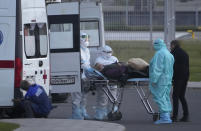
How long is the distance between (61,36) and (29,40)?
0.93 metres

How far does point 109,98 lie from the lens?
14.2 m

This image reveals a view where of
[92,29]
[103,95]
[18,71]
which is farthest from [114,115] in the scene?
[92,29]

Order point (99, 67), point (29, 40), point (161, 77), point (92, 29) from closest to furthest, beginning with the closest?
point (161, 77) < point (29, 40) < point (99, 67) < point (92, 29)

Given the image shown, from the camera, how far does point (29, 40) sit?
13.6m

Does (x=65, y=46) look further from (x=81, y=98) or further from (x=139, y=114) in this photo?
(x=139, y=114)

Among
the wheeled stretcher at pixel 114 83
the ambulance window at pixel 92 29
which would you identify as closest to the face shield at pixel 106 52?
the wheeled stretcher at pixel 114 83

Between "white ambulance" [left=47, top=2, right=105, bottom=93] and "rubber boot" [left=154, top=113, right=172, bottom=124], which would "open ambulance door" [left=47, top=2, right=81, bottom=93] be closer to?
"white ambulance" [left=47, top=2, right=105, bottom=93]

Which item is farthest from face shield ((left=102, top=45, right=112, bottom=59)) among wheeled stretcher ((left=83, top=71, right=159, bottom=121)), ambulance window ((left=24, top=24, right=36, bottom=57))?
ambulance window ((left=24, top=24, right=36, bottom=57))

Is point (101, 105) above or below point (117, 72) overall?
below

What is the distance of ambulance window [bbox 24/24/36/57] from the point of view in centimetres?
1342

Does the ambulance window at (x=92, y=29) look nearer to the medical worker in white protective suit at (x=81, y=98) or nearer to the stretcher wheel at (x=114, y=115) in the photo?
the medical worker in white protective suit at (x=81, y=98)

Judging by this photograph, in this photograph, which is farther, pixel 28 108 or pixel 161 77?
pixel 161 77

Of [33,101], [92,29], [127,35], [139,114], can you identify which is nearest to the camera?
[33,101]

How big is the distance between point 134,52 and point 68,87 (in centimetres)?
1436
